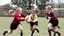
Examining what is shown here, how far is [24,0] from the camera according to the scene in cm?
8175

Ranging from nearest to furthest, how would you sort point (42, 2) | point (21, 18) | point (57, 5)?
1. point (21, 18)
2. point (42, 2)
3. point (57, 5)

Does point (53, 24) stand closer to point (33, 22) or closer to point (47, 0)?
point (33, 22)

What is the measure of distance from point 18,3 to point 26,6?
9.26ft

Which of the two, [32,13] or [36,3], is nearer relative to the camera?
[32,13]

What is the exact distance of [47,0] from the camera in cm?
8200

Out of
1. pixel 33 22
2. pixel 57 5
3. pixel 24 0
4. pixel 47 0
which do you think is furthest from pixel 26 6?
pixel 33 22

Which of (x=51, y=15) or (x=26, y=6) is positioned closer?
(x=51, y=15)

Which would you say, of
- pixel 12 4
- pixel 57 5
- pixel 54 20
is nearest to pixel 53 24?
pixel 54 20

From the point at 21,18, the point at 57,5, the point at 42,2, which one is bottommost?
the point at 57,5

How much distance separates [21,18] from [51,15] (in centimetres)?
185

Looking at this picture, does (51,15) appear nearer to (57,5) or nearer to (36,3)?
(36,3)

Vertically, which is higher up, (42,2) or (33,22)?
(33,22)

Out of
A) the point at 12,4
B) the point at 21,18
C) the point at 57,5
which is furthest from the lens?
the point at 57,5

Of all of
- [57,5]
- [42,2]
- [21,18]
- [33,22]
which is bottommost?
[57,5]
